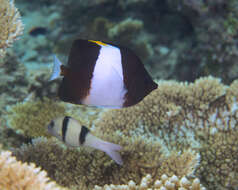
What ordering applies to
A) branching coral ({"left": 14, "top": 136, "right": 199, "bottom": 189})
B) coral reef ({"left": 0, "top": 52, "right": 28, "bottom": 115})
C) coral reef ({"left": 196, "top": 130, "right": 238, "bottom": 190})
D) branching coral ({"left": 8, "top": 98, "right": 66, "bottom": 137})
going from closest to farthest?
branching coral ({"left": 14, "top": 136, "right": 199, "bottom": 189}) → coral reef ({"left": 196, "top": 130, "right": 238, "bottom": 190}) → branching coral ({"left": 8, "top": 98, "right": 66, "bottom": 137}) → coral reef ({"left": 0, "top": 52, "right": 28, "bottom": 115})

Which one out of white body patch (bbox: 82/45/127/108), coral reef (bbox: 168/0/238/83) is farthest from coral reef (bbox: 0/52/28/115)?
coral reef (bbox: 168/0/238/83)

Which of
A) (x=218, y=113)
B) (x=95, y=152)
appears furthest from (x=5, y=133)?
(x=218, y=113)

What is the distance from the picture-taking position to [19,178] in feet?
4.39

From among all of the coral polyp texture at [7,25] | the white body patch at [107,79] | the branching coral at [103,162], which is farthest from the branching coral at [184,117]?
the white body patch at [107,79]

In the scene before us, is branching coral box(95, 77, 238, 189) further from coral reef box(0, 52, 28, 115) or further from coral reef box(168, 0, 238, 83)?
coral reef box(168, 0, 238, 83)

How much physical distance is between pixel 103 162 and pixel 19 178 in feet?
4.96

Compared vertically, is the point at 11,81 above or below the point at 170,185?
below

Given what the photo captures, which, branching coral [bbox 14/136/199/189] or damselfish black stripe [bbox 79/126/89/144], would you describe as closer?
damselfish black stripe [bbox 79/126/89/144]

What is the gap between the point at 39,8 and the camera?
34.2 ft

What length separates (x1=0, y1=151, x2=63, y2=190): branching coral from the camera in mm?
1310

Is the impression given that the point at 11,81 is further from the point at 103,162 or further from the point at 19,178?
the point at 19,178

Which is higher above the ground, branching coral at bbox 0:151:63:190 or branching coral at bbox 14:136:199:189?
branching coral at bbox 0:151:63:190

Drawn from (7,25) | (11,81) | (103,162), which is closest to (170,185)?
(103,162)

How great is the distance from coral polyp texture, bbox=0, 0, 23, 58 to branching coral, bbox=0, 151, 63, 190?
139 cm
